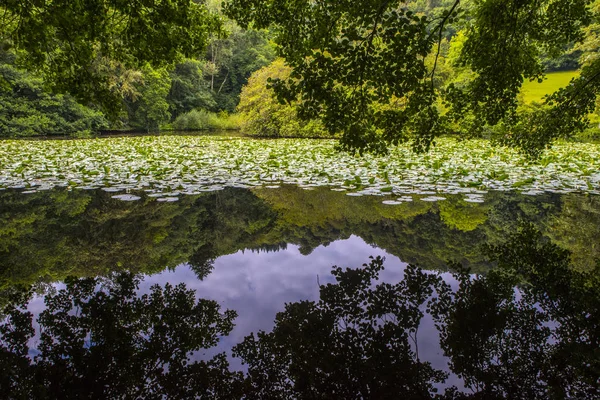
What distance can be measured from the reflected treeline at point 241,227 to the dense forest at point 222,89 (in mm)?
1089

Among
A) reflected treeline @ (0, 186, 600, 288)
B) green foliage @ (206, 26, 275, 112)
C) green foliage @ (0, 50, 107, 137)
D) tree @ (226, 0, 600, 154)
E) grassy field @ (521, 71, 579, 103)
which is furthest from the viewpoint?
green foliage @ (206, 26, 275, 112)

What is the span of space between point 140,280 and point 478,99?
15.7 feet

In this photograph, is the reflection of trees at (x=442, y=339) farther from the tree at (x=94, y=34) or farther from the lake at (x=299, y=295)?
the tree at (x=94, y=34)

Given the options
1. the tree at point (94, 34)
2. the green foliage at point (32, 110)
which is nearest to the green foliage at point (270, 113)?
the green foliage at point (32, 110)

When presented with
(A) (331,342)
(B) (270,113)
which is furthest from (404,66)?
(B) (270,113)

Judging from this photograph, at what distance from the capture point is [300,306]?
7.43 ft

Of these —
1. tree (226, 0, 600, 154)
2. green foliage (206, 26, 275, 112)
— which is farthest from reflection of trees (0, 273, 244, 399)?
green foliage (206, 26, 275, 112)

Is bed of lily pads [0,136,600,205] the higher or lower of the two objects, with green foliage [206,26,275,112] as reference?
lower

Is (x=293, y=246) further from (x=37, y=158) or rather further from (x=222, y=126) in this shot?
(x=222, y=126)

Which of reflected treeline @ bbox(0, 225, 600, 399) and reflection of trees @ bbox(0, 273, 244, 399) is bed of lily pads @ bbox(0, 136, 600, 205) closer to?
reflected treeline @ bbox(0, 225, 600, 399)

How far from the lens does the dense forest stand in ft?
15.4

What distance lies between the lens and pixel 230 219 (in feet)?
13.9

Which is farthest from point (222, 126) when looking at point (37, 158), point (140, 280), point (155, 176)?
point (140, 280)

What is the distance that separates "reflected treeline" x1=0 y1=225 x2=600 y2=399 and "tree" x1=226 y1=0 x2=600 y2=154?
6.71ft
